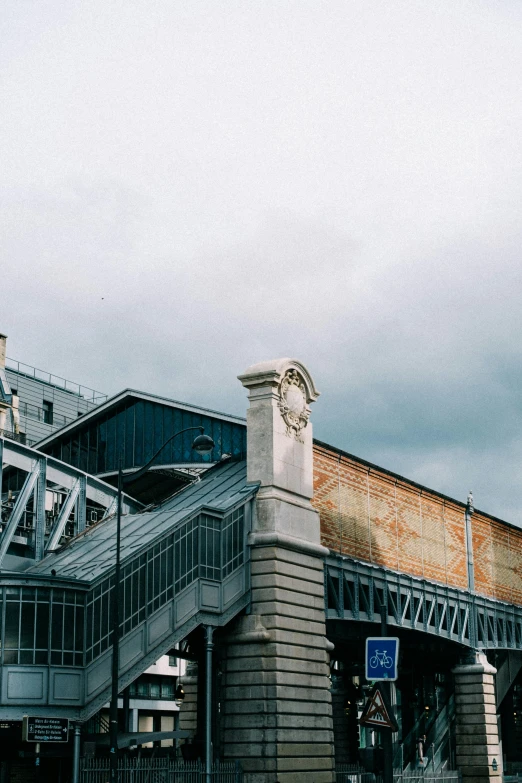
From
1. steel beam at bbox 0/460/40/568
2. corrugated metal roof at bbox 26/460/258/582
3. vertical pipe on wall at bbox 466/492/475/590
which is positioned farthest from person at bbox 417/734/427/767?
steel beam at bbox 0/460/40/568

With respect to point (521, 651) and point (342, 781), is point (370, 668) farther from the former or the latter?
point (521, 651)

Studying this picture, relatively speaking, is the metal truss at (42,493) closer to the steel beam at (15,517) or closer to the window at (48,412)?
the steel beam at (15,517)

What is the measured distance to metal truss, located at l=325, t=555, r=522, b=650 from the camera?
47969 mm

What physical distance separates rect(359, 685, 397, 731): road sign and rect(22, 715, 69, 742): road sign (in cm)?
1663

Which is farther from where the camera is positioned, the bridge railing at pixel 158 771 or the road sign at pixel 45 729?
the bridge railing at pixel 158 771

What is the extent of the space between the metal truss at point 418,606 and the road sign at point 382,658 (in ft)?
68.6

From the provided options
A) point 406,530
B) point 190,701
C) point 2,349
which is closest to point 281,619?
point 190,701

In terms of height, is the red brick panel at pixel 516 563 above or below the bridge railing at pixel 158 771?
above

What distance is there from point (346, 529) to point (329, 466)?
302 cm

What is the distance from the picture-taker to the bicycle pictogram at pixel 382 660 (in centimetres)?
2098

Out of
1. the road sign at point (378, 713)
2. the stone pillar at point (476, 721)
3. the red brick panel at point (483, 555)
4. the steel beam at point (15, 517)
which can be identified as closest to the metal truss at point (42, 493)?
the steel beam at point (15, 517)

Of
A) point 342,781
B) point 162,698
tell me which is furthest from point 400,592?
point 162,698

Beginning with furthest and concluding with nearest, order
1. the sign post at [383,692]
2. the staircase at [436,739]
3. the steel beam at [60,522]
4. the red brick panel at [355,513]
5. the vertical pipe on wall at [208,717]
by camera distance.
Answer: the staircase at [436,739] → the red brick panel at [355,513] → the steel beam at [60,522] → the vertical pipe on wall at [208,717] → the sign post at [383,692]

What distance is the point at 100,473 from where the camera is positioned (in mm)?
66562
